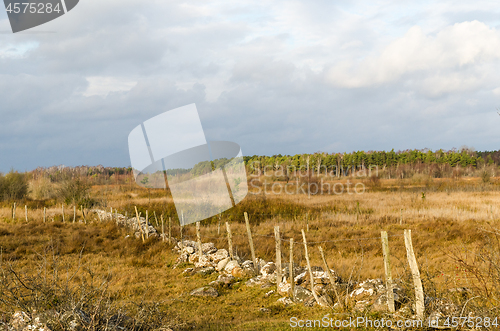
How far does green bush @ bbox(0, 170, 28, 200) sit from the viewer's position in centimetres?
3247

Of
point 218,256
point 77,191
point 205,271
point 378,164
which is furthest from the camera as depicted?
point 378,164

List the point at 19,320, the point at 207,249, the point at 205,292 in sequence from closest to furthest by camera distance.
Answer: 1. the point at 19,320
2. the point at 205,292
3. the point at 207,249

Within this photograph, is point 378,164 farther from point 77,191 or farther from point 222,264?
point 222,264

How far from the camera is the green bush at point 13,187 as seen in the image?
107 ft

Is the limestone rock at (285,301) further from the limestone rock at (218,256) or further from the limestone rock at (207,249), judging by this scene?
the limestone rock at (207,249)

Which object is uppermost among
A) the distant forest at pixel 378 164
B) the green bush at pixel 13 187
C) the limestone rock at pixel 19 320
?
the green bush at pixel 13 187

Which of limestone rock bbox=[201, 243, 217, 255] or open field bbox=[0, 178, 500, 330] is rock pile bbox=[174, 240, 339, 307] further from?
open field bbox=[0, 178, 500, 330]

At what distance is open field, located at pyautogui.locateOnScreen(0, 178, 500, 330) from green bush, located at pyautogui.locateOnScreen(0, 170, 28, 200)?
4430 mm

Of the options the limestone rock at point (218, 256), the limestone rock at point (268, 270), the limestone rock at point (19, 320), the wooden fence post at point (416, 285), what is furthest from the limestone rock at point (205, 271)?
the wooden fence post at point (416, 285)

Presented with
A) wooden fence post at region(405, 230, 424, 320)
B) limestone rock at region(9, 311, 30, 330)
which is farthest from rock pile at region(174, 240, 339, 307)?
limestone rock at region(9, 311, 30, 330)

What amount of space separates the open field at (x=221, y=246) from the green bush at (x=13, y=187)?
443 centimetres

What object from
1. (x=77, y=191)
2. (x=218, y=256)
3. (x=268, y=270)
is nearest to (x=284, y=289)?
(x=268, y=270)

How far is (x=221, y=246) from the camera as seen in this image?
15.3 m

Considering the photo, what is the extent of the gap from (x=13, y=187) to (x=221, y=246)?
27665 mm
